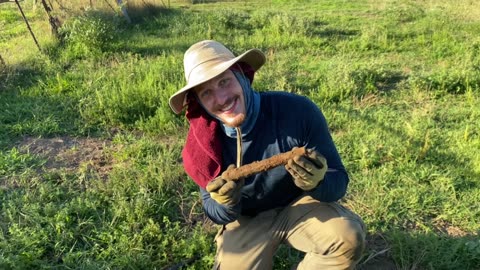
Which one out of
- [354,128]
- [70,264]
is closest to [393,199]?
[354,128]

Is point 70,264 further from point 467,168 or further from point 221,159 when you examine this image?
point 467,168

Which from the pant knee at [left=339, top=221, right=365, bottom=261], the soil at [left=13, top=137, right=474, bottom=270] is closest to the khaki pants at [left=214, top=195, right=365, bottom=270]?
the pant knee at [left=339, top=221, right=365, bottom=261]

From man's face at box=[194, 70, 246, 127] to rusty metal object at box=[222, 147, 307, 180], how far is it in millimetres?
217

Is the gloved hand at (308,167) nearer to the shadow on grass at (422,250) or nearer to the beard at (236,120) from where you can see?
the beard at (236,120)

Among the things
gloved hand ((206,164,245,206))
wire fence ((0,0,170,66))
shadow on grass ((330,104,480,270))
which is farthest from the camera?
wire fence ((0,0,170,66))

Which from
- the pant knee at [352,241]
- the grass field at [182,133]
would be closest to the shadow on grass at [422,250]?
the grass field at [182,133]

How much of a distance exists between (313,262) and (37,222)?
1.89 meters

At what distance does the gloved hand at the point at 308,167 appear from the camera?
6.22ft

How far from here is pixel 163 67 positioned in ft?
18.9

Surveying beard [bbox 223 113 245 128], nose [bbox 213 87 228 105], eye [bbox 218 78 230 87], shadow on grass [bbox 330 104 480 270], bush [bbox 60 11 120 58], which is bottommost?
shadow on grass [bbox 330 104 480 270]

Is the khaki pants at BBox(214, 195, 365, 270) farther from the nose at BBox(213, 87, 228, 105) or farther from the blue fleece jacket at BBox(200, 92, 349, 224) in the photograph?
the nose at BBox(213, 87, 228, 105)

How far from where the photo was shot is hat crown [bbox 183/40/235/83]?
6.88ft

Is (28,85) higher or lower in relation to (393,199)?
higher

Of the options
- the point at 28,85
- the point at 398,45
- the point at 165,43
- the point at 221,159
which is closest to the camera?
the point at 221,159
